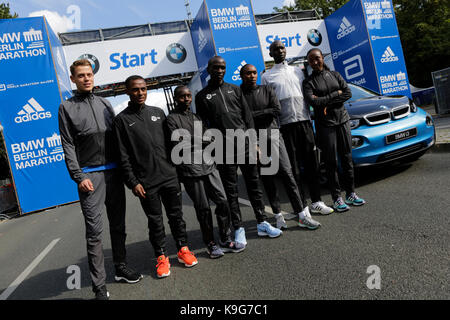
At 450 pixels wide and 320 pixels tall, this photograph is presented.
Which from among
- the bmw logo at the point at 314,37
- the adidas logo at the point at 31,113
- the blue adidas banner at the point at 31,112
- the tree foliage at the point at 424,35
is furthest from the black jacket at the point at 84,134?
the tree foliage at the point at 424,35

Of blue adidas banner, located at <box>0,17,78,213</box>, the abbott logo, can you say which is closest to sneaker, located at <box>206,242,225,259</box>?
blue adidas banner, located at <box>0,17,78,213</box>

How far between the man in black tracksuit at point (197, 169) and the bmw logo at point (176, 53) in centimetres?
1266

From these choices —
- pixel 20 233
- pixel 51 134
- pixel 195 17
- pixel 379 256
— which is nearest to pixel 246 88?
pixel 379 256

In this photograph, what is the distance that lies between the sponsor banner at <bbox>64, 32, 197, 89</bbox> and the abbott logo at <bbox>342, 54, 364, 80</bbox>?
6932mm

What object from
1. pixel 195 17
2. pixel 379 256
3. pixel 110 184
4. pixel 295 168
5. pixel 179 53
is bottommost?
pixel 379 256

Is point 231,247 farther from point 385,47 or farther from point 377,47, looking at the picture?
point 385,47

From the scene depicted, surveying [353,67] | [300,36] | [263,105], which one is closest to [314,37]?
[300,36]

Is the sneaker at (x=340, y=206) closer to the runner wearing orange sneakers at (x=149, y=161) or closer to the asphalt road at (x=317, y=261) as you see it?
the asphalt road at (x=317, y=261)

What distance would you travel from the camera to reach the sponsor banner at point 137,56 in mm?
14109

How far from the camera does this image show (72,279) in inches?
137

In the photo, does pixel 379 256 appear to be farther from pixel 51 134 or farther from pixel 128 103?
pixel 51 134

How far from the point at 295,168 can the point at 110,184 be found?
214 centimetres

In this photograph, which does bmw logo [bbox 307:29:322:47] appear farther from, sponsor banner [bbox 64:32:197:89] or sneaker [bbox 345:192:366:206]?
sneaker [bbox 345:192:366:206]

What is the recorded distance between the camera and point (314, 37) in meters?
16.4
